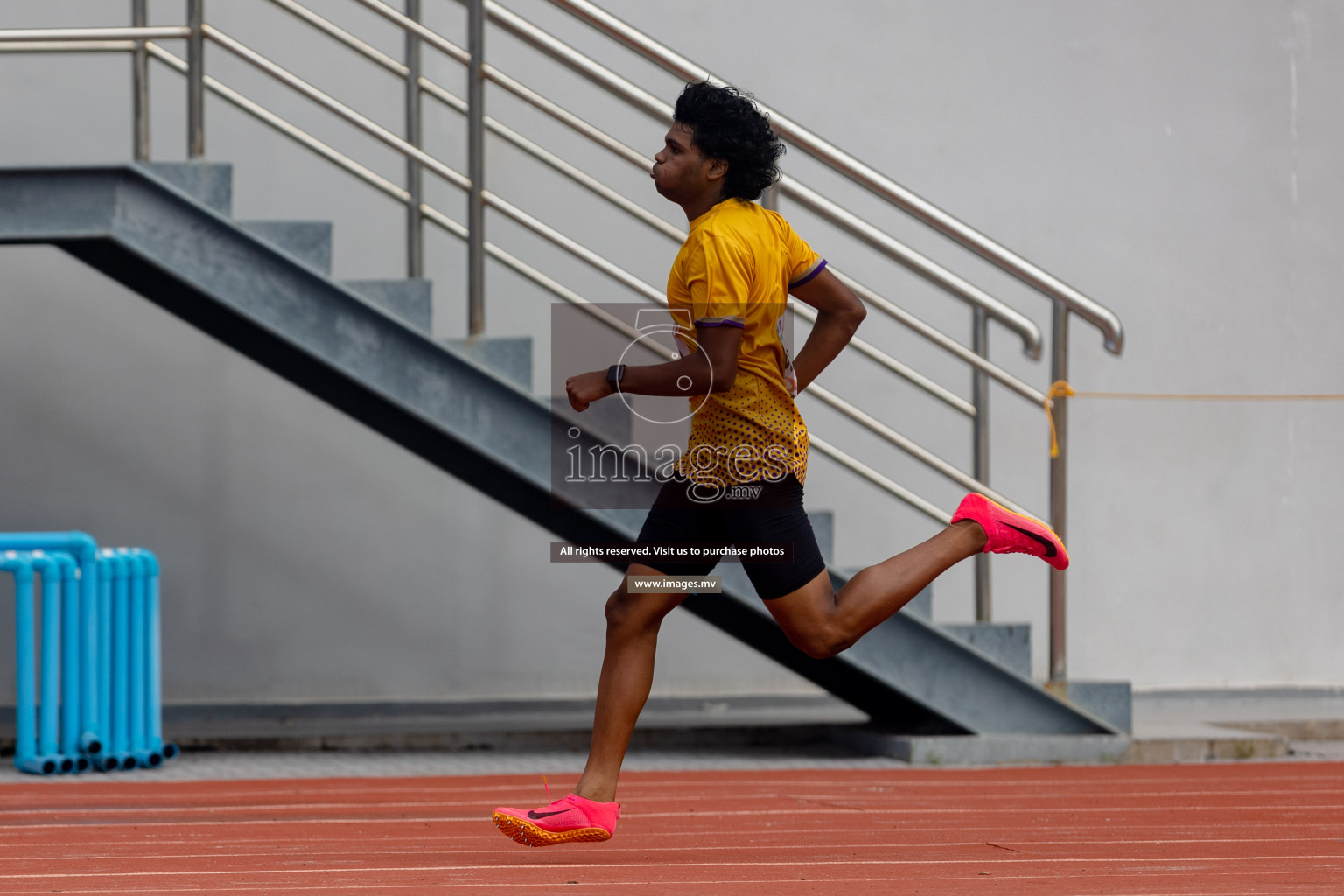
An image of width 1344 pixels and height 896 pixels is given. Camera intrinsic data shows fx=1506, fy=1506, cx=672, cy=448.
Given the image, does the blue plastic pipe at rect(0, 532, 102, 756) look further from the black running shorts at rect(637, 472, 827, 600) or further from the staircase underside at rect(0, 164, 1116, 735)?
the black running shorts at rect(637, 472, 827, 600)

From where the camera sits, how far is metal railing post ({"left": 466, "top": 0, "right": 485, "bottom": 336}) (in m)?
5.26

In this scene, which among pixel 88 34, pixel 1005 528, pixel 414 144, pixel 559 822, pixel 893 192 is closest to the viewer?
pixel 559 822

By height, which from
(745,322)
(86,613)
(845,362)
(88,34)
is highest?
(88,34)

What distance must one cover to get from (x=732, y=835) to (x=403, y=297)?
7.53 ft

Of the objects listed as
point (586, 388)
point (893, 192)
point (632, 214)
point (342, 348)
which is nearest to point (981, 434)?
point (893, 192)

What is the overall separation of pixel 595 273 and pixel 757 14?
147 centimetres

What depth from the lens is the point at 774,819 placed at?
4.30 metres

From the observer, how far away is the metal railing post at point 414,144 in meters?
5.50

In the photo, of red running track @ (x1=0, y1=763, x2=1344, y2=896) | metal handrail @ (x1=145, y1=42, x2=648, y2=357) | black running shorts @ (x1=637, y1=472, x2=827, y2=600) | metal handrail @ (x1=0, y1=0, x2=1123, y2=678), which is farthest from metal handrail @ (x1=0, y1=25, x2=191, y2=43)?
black running shorts @ (x1=637, y1=472, x2=827, y2=600)

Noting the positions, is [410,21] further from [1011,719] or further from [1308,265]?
[1308,265]

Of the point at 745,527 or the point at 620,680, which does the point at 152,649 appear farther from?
the point at 745,527

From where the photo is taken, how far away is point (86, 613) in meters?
5.23

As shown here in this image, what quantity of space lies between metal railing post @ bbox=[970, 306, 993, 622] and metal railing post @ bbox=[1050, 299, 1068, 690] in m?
0.26

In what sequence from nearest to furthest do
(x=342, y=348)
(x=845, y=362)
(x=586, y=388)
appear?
(x=586, y=388)
(x=342, y=348)
(x=845, y=362)
